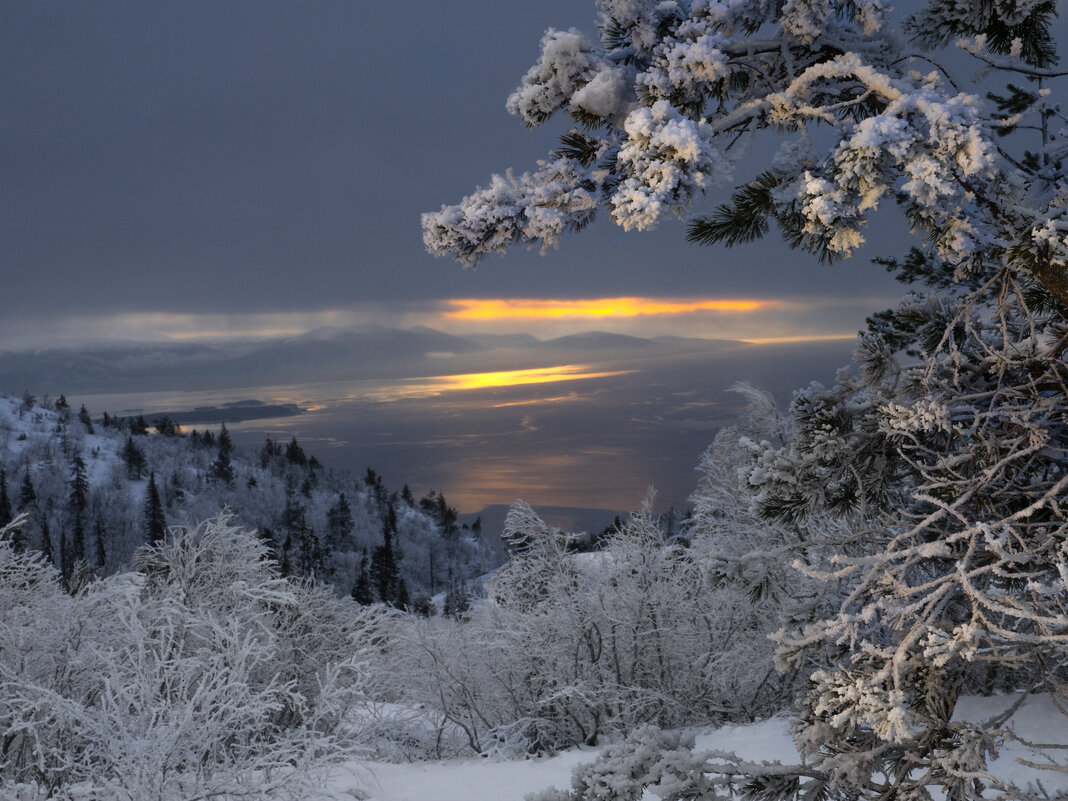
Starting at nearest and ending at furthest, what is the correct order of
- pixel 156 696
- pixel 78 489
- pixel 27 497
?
pixel 156 696
pixel 27 497
pixel 78 489

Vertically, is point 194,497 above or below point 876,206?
below

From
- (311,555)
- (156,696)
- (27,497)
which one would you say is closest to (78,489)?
(27,497)

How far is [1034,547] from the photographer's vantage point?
11.6ft

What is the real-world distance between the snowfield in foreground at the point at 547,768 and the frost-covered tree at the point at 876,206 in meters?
5.09

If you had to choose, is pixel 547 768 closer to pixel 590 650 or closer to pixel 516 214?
pixel 590 650

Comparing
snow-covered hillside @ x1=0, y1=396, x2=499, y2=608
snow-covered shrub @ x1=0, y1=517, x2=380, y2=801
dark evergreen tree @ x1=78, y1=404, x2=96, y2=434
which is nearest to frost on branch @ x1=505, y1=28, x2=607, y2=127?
snow-covered shrub @ x1=0, y1=517, x2=380, y2=801

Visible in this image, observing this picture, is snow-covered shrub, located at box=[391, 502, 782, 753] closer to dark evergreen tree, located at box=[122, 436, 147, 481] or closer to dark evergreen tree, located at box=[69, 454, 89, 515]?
dark evergreen tree, located at box=[69, 454, 89, 515]

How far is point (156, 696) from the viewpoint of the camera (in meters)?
8.58

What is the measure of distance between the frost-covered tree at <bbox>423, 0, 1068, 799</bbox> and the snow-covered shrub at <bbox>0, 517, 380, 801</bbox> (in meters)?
6.12

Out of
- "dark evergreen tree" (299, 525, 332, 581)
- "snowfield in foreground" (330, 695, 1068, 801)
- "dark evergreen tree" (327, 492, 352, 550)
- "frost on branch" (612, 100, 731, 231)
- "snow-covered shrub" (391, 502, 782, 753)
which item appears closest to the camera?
"frost on branch" (612, 100, 731, 231)

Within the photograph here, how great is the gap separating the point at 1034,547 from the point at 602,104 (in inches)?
116

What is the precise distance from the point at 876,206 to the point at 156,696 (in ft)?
30.0

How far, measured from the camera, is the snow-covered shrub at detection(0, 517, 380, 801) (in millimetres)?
7398

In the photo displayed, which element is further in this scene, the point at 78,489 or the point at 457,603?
Result: the point at 78,489
